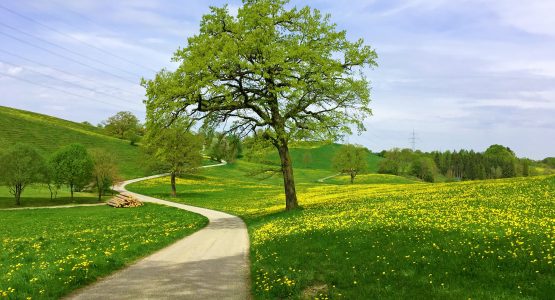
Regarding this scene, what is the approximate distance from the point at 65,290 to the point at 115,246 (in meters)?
7.13

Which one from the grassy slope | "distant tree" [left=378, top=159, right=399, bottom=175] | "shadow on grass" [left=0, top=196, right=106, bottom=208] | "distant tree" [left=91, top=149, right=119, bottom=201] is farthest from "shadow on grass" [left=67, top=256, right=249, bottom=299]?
"distant tree" [left=378, top=159, right=399, bottom=175]

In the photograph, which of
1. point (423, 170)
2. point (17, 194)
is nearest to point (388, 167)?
point (423, 170)

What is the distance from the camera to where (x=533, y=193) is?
2417 cm

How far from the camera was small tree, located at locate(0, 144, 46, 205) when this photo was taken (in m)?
53.4

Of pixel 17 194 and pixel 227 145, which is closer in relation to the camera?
pixel 227 145

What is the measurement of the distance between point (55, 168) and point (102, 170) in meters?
6.89

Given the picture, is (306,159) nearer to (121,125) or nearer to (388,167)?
(388,167)

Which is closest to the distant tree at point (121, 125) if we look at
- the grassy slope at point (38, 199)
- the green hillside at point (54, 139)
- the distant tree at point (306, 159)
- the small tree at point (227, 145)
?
the green hillside at point (54, 139)

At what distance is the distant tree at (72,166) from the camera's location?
5825 cm

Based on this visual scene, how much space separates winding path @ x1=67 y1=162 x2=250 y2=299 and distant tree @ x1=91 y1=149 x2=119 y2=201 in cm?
4879

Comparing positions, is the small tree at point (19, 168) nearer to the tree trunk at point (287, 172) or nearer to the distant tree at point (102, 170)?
the distant tree at point (102, 170)

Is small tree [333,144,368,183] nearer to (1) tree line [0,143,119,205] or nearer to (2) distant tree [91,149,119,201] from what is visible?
(1) tree line [0,143,119,205]

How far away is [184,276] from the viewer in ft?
42.9

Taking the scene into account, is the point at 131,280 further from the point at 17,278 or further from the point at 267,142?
the point at 267,142
